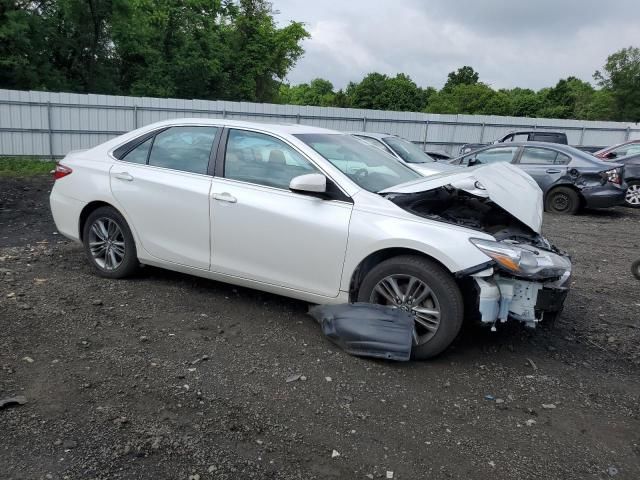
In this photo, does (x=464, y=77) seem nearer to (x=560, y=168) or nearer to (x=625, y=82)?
(x=625, y=82)

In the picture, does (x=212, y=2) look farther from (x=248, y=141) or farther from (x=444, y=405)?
(x=444, y=405)

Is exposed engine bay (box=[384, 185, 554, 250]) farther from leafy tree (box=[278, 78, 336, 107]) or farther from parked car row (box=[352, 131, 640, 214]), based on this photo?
leafy tree (box=[278, 78, 336, 107])

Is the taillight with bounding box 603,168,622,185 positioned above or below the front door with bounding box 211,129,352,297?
above

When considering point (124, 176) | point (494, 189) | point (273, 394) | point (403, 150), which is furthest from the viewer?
point (403, 150)

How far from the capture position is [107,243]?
509cm

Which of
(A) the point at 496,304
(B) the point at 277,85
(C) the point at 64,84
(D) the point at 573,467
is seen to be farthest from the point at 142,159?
(B) the point at 277,85

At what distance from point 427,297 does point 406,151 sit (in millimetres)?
7392

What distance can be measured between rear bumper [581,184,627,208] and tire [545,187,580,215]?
24 cm

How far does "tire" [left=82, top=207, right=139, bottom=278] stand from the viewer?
195 inches

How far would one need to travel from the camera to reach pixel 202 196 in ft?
14.5

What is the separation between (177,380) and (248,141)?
6.88ft

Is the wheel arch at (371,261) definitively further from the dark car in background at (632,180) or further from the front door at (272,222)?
the dark car in background at (632,180)

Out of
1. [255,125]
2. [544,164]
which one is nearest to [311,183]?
[255,125]

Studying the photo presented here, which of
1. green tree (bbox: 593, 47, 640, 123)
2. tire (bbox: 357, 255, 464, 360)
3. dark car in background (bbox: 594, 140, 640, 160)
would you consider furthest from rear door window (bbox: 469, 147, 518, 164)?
green tree (bbox: 593, 47, 640, 123)
